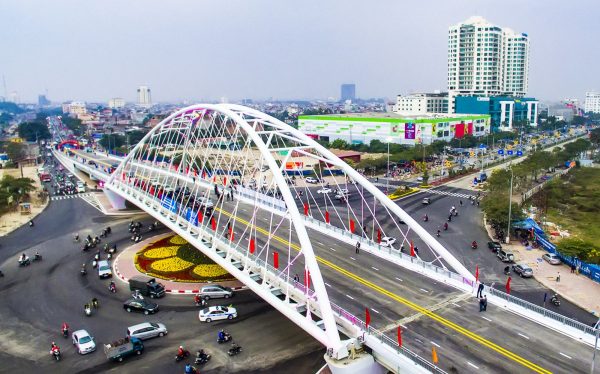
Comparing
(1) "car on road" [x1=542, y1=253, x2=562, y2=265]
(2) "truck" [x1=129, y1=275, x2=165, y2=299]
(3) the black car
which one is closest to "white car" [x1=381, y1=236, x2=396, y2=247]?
(1) "car on road" [x1=542, y1=253, x2=562, y2=265]

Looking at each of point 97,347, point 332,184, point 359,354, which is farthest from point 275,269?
point 332,184

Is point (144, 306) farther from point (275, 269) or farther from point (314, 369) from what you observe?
point (314, 369)

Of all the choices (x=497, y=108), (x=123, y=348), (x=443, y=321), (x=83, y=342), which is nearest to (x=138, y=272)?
(x=83, y=342)

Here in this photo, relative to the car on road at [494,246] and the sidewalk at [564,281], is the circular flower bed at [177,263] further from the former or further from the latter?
the sidewalk at [564,281]

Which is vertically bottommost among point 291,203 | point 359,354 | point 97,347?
point 97,347

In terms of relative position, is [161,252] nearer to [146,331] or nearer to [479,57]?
[146,331]
